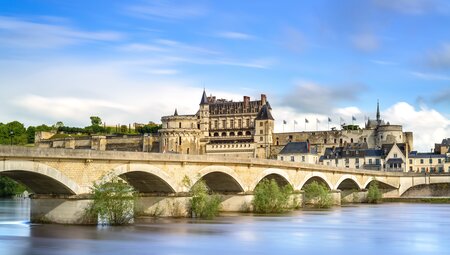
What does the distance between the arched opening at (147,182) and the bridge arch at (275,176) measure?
974cm

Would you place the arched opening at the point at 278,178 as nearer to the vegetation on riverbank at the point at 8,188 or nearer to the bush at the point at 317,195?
the bush at the point at 317,195

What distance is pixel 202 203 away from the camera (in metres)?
40.3

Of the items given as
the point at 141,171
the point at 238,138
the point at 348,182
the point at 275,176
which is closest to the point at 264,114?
the point at 238,138

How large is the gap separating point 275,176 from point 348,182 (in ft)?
65.1

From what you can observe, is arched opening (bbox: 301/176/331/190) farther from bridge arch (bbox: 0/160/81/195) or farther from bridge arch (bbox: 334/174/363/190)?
bridge arch (bbox: 0/160/81/195)

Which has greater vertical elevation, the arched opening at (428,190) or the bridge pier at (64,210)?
the arched opening at (428,190)

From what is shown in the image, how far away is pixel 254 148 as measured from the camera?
12606cm

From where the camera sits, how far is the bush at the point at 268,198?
1848 inches

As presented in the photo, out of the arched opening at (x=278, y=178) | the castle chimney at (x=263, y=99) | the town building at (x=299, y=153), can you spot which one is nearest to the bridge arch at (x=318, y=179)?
the arched opening at (x=278, y=178)

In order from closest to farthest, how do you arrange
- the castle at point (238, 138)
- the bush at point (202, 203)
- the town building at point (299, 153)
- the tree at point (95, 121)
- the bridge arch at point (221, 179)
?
the bush at point (202, 203), the bridge arch at point (221, 179), the town building at point (299, 153), the castle at point (238, 138), the tree at point (95, 121)

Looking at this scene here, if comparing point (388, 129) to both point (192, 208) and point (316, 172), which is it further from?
point (192, 208)

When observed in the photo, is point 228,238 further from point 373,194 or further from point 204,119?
point 204,119

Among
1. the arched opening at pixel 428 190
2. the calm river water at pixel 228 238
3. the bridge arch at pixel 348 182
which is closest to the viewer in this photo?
the calm river water at pixel 228 238

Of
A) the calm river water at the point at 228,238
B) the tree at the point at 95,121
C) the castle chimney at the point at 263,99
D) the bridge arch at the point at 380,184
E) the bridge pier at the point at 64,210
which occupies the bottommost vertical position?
the calm river water at the point at 228,238
